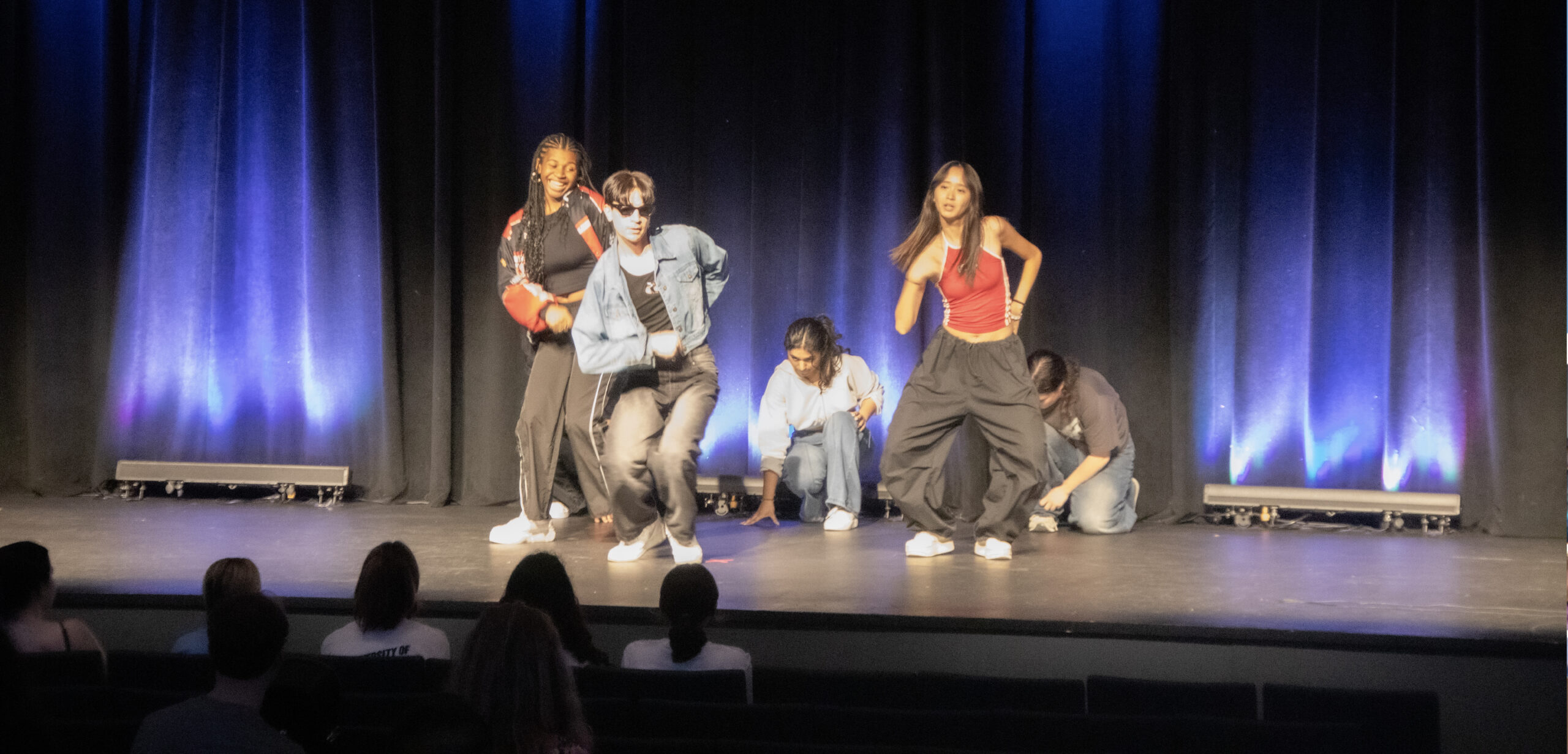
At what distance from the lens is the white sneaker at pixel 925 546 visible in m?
4.66

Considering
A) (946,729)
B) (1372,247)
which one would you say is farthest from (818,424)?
(946,729)

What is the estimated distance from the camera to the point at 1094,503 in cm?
539

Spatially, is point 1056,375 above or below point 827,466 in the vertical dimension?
above

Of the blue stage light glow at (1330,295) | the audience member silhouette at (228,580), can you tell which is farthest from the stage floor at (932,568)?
the audience member silhouette at (228,580)

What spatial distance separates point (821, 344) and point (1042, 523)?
4.00ft

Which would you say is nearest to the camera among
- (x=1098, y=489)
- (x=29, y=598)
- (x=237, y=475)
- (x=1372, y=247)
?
(x=29, y=598)

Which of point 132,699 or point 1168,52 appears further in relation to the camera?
point 1168,52

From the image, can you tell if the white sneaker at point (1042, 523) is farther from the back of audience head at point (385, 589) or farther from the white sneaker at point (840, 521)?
the back of audience head at point (385, 589)

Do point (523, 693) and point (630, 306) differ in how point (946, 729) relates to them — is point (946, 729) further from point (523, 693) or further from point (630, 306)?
point (630, 306)

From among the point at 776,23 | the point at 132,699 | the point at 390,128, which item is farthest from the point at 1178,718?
the point at 390,128

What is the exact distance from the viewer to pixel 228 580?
266 cm

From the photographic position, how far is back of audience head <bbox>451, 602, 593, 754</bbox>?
1936mm

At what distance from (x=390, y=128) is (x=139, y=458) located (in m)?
2.15

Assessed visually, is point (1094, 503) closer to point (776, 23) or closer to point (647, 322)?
point (647, 322)
